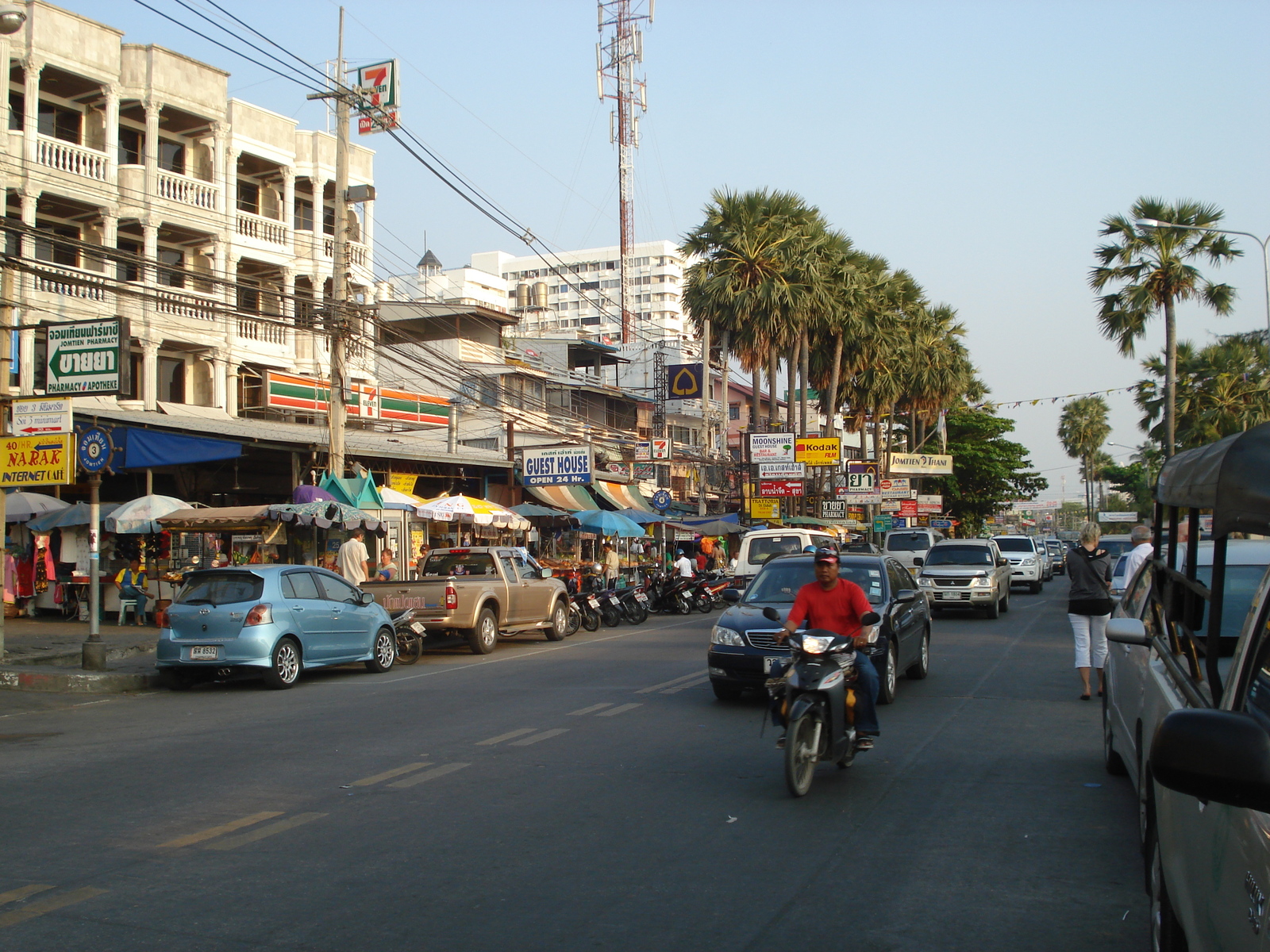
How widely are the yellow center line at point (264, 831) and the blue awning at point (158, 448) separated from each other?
15.5 metres

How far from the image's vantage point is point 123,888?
5.68m

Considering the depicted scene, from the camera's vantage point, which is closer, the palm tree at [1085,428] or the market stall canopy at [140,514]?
the market stall canopy at [140,514]

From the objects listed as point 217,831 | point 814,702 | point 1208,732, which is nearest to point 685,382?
point 814,702

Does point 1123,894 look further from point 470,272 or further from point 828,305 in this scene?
point 470,272

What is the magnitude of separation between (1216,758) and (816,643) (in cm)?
563

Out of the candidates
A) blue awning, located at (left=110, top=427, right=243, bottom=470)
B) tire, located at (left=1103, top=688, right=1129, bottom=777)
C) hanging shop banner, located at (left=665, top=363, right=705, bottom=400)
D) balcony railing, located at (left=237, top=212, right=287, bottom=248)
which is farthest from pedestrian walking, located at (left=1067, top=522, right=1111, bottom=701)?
hanging shop banner, located at (left=665, top=363, right=705, bottom=400)

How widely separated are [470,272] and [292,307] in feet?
292

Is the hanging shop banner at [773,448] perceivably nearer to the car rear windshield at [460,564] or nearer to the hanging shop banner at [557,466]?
the hanging shop banner at [557,466]

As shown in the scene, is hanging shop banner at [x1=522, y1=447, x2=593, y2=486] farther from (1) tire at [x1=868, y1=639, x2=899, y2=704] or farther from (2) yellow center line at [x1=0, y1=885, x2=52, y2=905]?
(2) yellow center line at [x1=0, y1=885, x2=52, y2=905]

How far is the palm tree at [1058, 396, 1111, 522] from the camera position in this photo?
10062 centimetres

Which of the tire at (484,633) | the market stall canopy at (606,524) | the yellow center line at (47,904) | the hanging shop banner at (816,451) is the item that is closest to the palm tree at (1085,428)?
the hanging shop banner at (816,451)

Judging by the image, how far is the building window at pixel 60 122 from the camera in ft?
97.4

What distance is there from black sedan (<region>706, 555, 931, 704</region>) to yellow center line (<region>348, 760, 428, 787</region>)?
3.72 metres

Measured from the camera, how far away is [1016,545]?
124ft
